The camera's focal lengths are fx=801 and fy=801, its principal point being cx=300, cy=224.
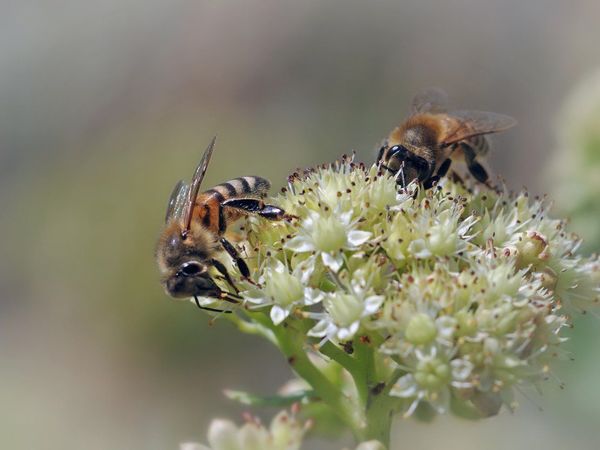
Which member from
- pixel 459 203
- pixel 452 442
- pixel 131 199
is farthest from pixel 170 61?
pixel 459 203

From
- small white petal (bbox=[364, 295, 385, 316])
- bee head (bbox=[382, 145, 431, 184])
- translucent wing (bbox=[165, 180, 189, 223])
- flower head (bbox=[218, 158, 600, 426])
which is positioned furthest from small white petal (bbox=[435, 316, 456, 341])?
translucent wing (bbox=[165, 180, 189, 223])

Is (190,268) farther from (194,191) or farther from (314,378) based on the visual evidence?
(314,378)

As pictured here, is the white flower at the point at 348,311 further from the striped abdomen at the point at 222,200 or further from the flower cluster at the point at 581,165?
the flower cluster at the point at 581,165

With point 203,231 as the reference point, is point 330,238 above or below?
below

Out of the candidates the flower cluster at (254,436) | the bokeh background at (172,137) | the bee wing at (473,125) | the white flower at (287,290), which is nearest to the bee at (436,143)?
the bee wing at (473,125)

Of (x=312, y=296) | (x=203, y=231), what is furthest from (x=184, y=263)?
(x=312, y=296)

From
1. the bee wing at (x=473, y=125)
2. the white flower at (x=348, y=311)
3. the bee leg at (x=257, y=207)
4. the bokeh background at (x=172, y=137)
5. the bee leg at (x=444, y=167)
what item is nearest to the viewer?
the white flower at (x=348, y=311)
